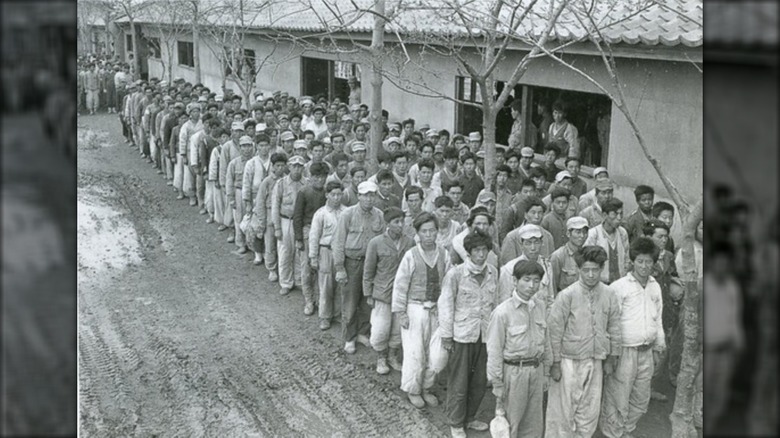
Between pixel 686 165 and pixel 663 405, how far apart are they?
2.91 meters

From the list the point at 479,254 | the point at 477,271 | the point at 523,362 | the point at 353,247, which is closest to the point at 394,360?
the point at 353,247

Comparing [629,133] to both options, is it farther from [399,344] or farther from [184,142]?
[184,142]

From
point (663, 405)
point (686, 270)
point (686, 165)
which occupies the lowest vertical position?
point (663, 405)

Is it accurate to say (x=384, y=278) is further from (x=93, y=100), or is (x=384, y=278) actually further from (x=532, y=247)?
(x=93, y=100)

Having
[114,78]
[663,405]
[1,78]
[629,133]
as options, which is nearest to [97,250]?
[629,133]

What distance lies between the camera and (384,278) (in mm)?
6824

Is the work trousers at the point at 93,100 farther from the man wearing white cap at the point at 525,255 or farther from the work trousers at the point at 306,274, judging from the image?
the man wearing white cap at the point at 525,255

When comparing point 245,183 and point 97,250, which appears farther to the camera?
point 97,250

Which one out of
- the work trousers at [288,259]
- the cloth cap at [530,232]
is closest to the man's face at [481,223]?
the cloth cap at [530,232]

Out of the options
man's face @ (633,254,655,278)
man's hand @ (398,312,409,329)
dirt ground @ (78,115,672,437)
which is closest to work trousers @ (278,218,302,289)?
dirt ground @ (78,115,672,437)

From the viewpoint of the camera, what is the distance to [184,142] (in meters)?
13.1

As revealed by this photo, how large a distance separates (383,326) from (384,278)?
1.39ft

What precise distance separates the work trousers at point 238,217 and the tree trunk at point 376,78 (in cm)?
186

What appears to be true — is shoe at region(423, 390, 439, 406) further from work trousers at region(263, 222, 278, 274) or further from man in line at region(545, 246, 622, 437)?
work trousers at region(263, 222, 278, 274)
